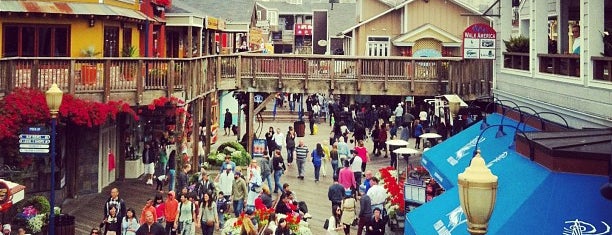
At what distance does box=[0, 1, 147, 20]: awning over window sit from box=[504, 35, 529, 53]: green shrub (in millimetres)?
11548

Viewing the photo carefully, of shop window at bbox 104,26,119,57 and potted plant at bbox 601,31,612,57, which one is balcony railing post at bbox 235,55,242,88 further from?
potted plant at bbox 601,31,612,57

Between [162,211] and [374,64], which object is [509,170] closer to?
[162,211]

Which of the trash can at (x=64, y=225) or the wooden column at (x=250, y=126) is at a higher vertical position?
the wooden column at (x=250, y=126)

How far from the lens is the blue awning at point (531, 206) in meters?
8.99

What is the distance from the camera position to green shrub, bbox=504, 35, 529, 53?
17.7 metres

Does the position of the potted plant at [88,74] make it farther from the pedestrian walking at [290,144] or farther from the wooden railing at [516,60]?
the pedestrian walking at [290,144]

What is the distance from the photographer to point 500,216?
976 centimetres

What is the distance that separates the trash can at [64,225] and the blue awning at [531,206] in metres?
8.26

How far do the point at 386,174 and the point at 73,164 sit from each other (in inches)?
369

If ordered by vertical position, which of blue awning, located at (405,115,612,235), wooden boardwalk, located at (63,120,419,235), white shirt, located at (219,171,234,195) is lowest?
wooden boardwalk, located at (63,120,419,235)

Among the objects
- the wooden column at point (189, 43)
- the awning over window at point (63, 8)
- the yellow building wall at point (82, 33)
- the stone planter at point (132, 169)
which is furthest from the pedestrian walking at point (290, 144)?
the yellow building wall at point (82, 33)

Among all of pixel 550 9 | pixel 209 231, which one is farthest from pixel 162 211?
pixel 550 9

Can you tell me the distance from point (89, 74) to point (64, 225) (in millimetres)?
4901

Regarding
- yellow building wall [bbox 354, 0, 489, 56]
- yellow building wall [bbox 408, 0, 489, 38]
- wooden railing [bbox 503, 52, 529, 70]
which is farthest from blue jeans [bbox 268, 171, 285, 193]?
yellow building wall [bbox 408, 0, 489, 38]
